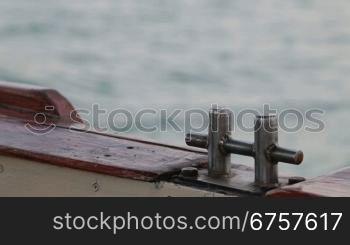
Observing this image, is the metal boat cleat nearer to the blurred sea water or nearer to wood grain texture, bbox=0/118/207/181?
wood grain texture, bbox=0/118/207/181

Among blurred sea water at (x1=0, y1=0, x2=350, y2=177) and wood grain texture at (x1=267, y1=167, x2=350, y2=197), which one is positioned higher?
blurred sea water at (x1=0, y1=0, x2=350, y2=177)

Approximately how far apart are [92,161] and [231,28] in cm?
746

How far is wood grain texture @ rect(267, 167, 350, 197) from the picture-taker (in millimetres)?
1285

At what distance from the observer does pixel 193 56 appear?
7.93 meters

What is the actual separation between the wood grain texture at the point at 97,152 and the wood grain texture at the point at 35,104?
89 millimetres

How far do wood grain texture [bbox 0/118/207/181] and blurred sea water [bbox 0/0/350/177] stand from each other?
3.41 meters

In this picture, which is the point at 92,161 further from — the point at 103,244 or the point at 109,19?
the point at 109,19

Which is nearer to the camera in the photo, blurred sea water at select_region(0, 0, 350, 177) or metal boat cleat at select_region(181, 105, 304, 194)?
metal boat cleat at select_region(181, 105, 304, 194)

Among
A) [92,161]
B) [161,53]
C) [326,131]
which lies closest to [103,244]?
[92,161]

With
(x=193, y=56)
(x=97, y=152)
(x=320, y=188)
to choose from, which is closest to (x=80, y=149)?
(x=97, y=152)

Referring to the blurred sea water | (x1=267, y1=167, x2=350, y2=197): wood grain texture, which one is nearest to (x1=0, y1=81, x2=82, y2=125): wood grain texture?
(x1=267, y1=167, x2=350, y2=197): wood grain texture

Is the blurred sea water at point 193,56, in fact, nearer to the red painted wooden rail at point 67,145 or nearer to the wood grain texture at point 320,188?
the red painted wooden rail at point 67,145

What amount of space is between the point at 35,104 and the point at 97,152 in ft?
1.11

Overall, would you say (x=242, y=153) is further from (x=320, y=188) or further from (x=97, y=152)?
(x=97, y=152)
